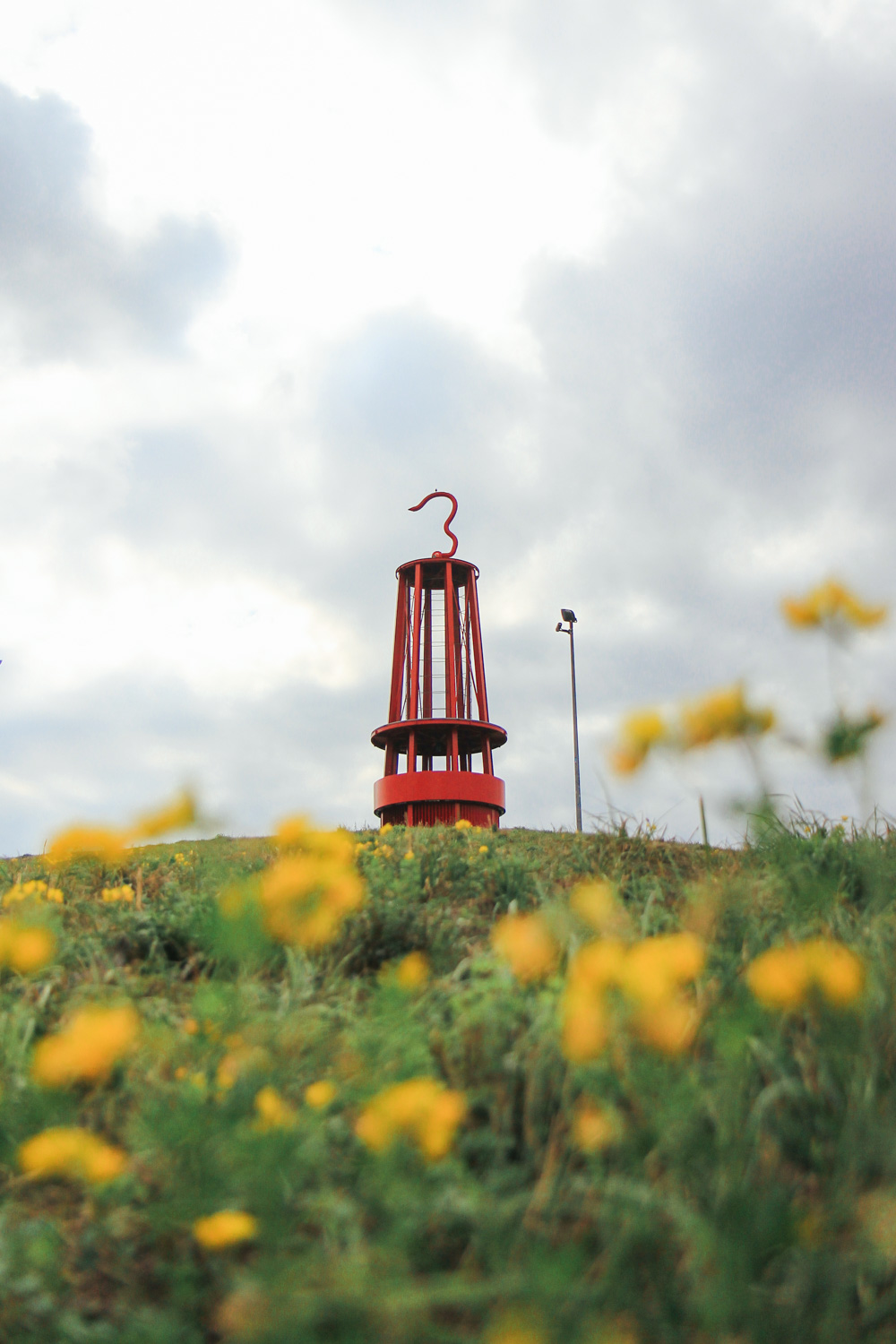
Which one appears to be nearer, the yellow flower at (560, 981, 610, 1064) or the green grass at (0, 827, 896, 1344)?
the green grass at (0, 827, 896, 1344)

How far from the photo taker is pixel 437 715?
17.5 m

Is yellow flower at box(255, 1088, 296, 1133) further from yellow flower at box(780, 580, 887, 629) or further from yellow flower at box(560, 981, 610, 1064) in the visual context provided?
yellow flower at box(780, 580, 887, 629)

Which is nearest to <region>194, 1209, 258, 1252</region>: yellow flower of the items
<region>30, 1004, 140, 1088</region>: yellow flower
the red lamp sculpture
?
<region>30, 1004, 140, 1088</region>: yellow flower

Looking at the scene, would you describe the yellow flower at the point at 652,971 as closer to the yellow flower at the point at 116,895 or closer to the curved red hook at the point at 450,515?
the yellow flower at the point at 116,895

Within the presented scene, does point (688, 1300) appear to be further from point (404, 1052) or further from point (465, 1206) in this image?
point (404, 1052)

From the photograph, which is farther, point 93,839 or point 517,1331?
point 93,839

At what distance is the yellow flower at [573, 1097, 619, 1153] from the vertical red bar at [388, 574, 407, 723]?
1639cm

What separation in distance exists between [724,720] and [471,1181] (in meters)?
1.23

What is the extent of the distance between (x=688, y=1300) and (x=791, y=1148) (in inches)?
24.5

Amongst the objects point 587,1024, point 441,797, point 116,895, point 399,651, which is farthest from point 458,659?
point 587,1024

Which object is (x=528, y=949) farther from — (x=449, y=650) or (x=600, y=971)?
(x=449, y=650)

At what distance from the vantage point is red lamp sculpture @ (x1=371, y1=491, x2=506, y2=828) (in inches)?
643

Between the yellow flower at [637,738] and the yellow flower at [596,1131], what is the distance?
863 millimetres

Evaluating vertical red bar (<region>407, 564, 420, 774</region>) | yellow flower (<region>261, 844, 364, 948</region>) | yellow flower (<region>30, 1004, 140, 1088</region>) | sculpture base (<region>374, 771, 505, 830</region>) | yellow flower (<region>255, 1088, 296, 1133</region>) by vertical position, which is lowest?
yellow flower (<region>255, 1088, 296, 1133</region>)
